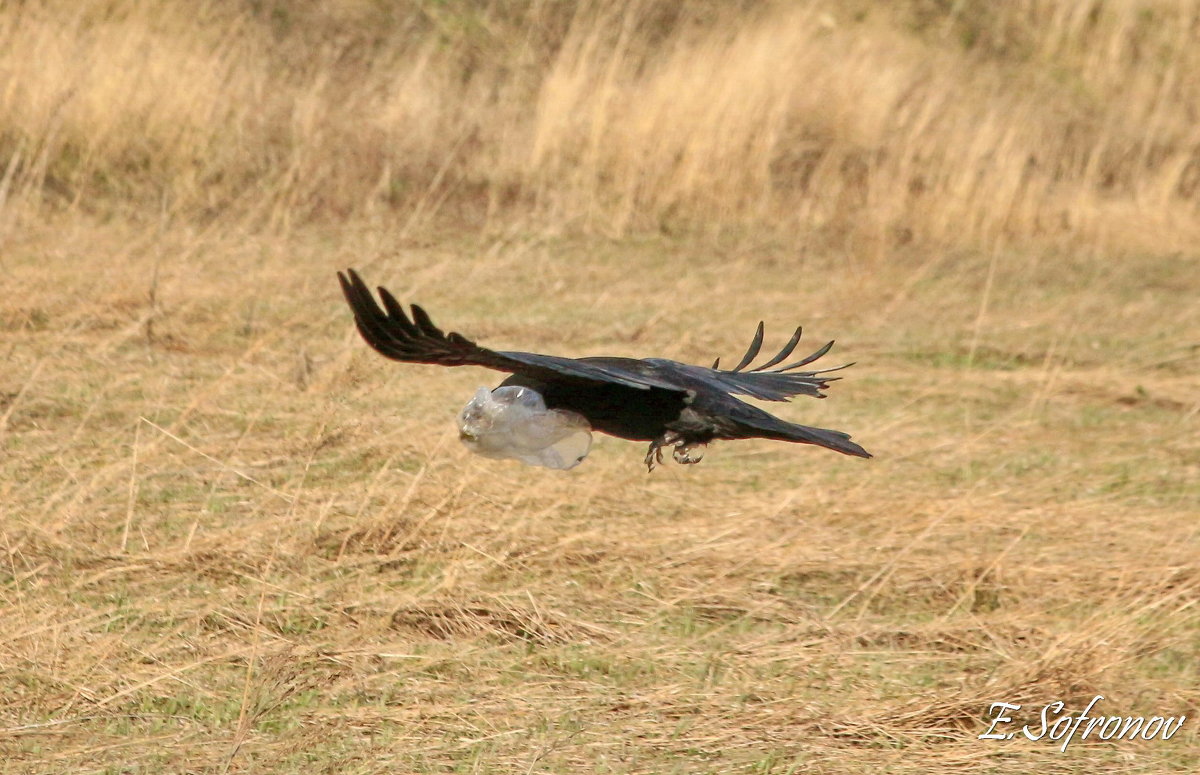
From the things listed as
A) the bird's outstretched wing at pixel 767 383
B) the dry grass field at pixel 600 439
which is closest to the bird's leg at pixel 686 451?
the bird's outstretched wing at pixel 767 383

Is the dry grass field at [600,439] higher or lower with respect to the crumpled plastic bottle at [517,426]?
lower

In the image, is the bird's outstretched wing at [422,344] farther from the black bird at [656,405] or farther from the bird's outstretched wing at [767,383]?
the bird's outstretched wing at [767,383]

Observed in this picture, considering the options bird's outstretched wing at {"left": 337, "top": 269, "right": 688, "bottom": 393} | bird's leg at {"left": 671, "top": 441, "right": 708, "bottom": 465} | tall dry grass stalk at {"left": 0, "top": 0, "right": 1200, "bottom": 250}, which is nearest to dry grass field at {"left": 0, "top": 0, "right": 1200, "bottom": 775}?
tall dry grass stalk at {"left": 0, "top": 0, "right": 1200, "bottom": 250}

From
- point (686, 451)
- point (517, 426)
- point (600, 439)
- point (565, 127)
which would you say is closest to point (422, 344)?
point (517, 426)

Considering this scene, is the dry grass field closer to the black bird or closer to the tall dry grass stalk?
the tall dry grass stalk

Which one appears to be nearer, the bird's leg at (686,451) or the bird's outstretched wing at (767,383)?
the bird's leg at (686,451)

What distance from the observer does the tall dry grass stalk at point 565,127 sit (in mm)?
8008

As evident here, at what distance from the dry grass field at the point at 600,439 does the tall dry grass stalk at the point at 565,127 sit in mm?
33

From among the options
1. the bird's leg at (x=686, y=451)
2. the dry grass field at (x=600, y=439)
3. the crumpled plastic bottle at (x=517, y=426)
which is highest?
the crumpled plastic bottle at (x=517, y=426)

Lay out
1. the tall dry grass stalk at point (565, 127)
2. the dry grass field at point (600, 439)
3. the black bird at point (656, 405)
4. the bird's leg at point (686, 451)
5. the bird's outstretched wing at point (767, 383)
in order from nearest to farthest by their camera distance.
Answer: the black bird at point (656, 405)
the bird's leg at point (686, 451)
the dry grass field at point (600, 439)
the bird's outstretched wing at point (767, 383)
the tall dry grass stalk at point (565, 127)

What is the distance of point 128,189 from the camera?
26.0 ft

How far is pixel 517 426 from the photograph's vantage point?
293cm

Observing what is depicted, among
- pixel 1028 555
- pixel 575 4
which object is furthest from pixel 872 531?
pixel 575 4

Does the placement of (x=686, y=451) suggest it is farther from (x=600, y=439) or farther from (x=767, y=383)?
(x=600, y=439)
